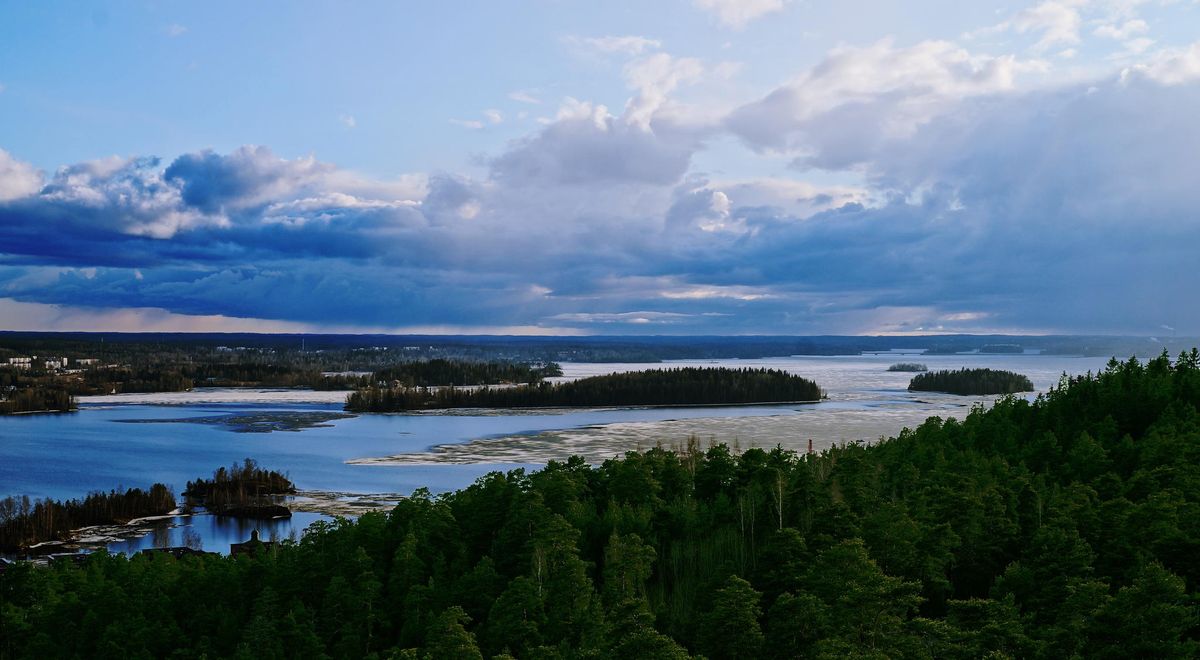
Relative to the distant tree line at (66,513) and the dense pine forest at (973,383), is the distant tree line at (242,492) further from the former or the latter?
the dense pine forest at (973,383)

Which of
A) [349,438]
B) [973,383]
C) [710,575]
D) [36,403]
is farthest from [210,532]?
[973,383]

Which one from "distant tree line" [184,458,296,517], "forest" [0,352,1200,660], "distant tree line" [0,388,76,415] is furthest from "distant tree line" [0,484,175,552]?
"distant tree line" [0,388,76,415]

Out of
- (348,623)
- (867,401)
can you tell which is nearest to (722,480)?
(348,623)

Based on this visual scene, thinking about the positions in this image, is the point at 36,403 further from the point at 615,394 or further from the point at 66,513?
the point at 66,513

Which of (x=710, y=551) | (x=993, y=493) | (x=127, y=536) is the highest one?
(x=993, y=493)

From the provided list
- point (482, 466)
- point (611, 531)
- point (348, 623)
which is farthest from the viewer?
point (482, 466)

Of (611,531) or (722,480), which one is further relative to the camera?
(722,480)

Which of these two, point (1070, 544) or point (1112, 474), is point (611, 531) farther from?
A: point (1112, 474)
